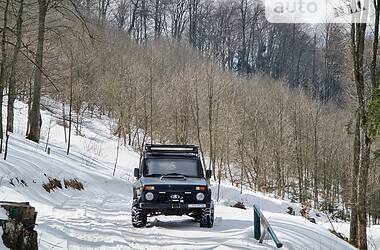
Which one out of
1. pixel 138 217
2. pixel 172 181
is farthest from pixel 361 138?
pixel 138 217

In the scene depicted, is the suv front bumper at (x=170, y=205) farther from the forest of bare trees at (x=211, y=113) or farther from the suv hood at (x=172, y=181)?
the forest of bare trees at (x=211, y=113)

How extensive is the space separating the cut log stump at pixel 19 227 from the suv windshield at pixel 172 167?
5.42 m

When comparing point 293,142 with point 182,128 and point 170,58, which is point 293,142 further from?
point 170,58

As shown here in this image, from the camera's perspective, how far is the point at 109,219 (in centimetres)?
1412

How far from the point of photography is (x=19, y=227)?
792 cm

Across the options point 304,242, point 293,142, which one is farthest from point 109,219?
point 293,142

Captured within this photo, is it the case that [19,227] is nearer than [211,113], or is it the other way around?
[19,227]

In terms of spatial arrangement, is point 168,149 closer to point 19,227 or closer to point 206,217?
point 206,217

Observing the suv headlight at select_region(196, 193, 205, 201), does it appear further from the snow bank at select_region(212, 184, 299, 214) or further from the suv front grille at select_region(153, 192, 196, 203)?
the snow bank at select_region(212, 184, 299, 214)

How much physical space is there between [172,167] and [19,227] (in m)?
6.07

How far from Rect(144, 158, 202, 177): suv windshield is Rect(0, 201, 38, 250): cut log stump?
213 inches

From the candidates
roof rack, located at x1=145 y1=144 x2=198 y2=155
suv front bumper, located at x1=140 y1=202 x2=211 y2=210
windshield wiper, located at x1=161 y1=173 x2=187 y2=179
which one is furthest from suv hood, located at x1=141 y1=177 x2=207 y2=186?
roof rack, located at x1=145 y1=144 x2=198 y2=155

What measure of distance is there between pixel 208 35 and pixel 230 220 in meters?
63.9

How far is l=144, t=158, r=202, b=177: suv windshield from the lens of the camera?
13.5m
